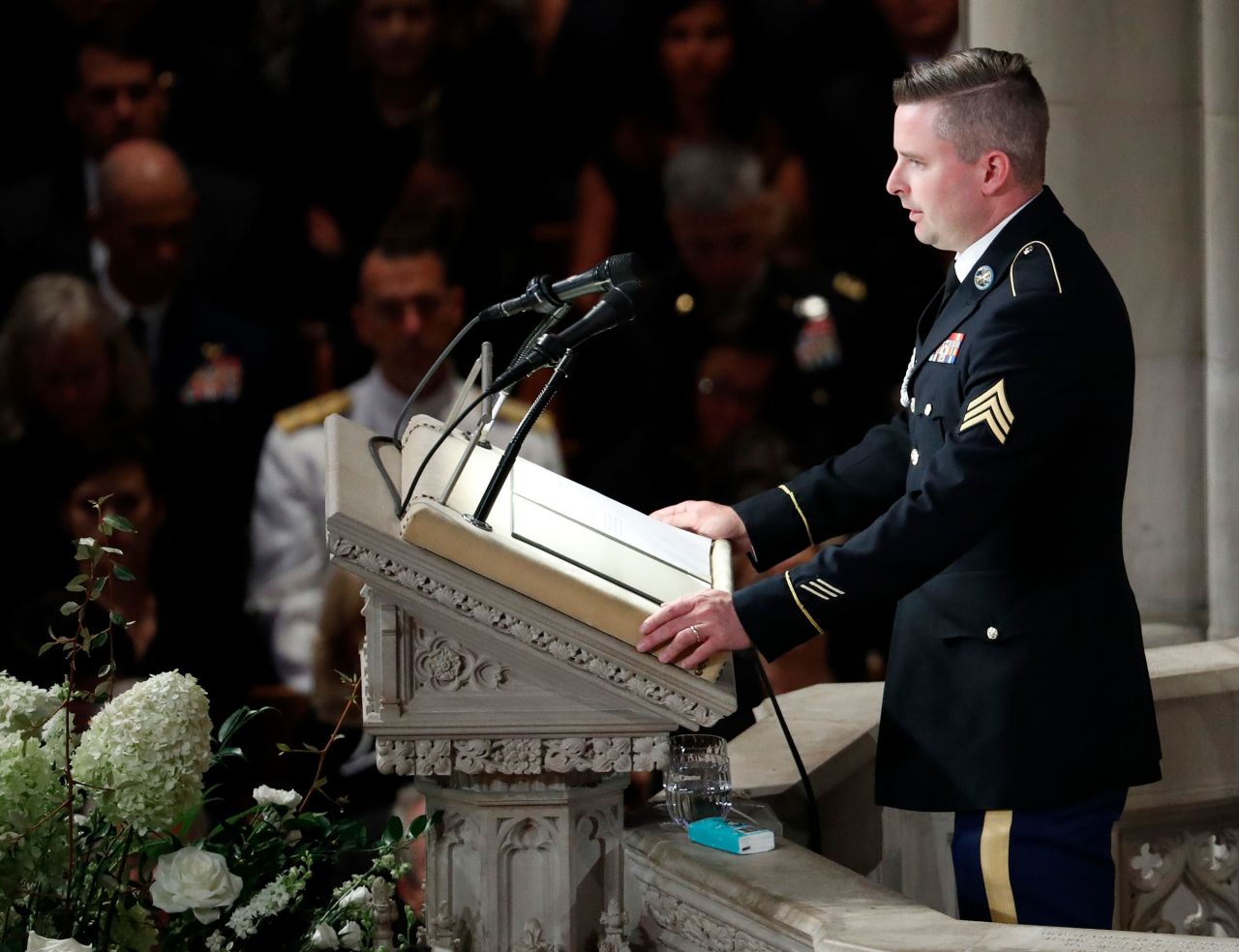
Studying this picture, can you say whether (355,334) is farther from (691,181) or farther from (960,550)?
(960,550)

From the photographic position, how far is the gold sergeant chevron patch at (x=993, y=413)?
6.81ft

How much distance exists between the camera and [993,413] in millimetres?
2086

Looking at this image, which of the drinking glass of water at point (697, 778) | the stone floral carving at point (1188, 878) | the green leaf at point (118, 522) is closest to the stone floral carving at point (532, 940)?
the drinking glass of water at point (697, 778)

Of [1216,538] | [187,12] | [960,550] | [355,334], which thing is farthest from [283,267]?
[960,550]

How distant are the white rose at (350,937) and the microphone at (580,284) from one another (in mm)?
747

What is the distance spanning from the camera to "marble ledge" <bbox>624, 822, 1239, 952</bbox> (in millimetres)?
1837

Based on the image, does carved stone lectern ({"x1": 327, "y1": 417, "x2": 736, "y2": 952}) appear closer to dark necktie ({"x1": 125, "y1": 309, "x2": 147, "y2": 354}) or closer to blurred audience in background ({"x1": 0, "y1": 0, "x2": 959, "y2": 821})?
blurred audience in background ({"x1": 0, "y1": 0, "x2": 959, "y2": 821})

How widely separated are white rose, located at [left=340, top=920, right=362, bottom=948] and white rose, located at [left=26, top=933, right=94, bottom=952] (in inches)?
13.8

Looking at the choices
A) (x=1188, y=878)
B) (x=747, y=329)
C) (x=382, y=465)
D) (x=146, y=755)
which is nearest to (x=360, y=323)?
(x=747, y=329)

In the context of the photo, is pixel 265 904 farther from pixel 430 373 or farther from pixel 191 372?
pixel 191 372

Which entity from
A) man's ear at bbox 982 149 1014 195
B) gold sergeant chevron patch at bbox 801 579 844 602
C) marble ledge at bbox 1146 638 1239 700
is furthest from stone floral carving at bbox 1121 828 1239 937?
man's ear at bbox 982 149 1014 195

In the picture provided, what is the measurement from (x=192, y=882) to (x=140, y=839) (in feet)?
0.32

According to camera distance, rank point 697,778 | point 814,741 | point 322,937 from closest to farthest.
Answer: point 322,937, point 697,778, point 814,741

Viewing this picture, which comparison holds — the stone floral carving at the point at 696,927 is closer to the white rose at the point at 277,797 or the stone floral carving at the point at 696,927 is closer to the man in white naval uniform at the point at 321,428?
the white rose at the point at 277,797
